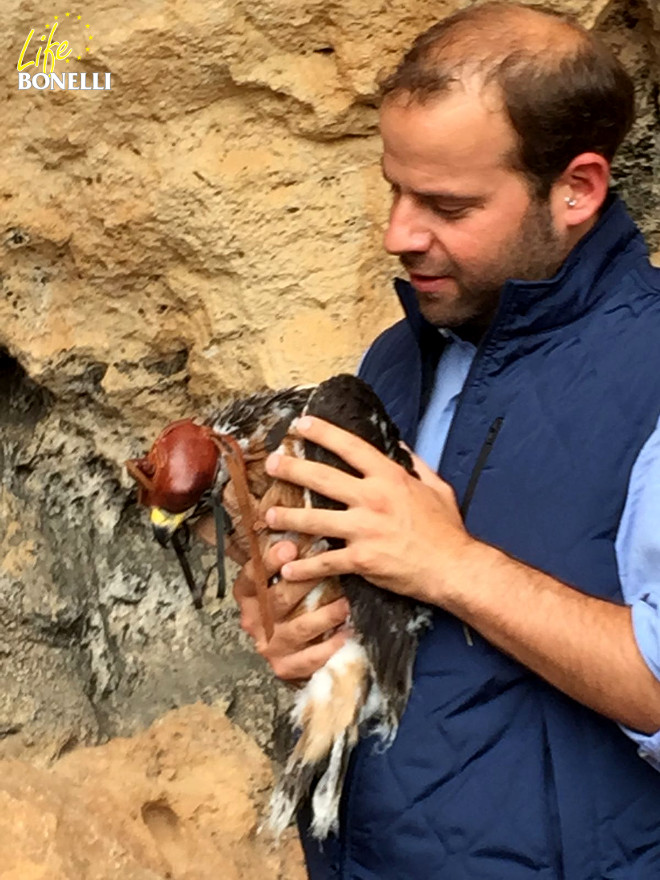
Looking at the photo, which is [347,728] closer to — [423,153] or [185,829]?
[423,153]

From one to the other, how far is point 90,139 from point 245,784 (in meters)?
1.12

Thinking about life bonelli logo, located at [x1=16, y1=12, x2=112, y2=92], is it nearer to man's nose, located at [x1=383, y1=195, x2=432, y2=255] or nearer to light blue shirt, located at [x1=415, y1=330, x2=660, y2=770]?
man's nose, located at [x1=383, y1=195, x2=432, y2=255]

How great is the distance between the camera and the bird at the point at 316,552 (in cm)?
92

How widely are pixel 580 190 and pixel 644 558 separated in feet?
1.29

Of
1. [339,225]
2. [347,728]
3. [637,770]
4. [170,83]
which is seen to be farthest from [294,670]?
[170,83]

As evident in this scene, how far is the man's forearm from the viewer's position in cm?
81

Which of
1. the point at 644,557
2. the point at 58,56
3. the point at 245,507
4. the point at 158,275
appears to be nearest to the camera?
the point at 644,557

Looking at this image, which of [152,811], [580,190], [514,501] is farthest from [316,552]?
[152,811]

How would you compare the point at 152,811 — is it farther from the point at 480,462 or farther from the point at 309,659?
A: the point at 480,462

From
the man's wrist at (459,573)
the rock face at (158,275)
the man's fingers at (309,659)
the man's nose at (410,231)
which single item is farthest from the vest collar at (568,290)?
the rock face at (158,275)

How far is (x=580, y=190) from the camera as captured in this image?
1014 mm

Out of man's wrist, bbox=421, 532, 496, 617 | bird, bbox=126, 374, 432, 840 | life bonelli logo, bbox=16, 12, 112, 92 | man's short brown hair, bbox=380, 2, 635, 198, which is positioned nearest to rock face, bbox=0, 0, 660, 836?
life bonelli logo, bbox=16, 12, 112, 92

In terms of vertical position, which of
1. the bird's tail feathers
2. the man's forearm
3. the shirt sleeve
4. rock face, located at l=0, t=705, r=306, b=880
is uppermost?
the shirt sleeve

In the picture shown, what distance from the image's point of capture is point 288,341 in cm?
170
